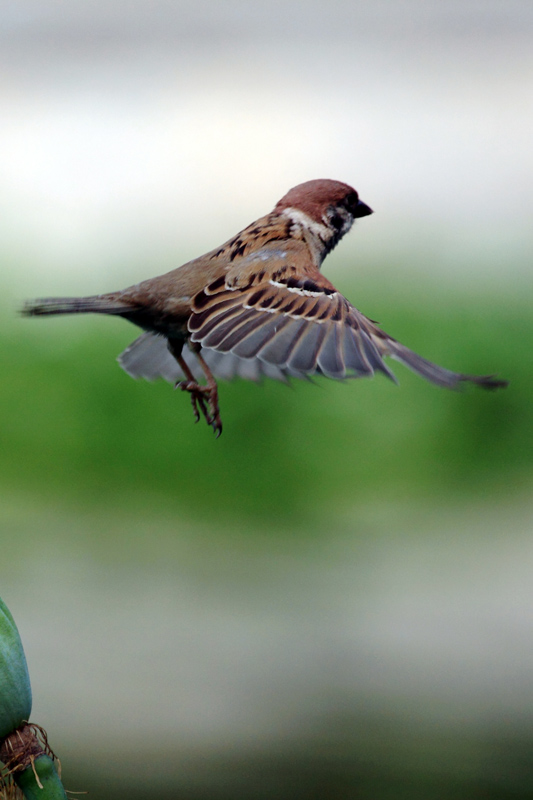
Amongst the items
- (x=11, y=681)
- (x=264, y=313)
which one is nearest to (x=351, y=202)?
(x=264, y=313)

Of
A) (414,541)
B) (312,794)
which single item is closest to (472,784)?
(312,794)

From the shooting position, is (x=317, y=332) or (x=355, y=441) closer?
(x=317, y=332)

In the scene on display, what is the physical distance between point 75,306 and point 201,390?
0.39 ft

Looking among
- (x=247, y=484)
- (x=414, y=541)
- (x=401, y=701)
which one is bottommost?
(x=401, y=701)

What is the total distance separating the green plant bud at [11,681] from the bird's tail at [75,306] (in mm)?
229

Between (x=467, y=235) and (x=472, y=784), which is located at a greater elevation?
(x=467, y=235)

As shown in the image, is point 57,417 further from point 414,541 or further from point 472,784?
point 472,784

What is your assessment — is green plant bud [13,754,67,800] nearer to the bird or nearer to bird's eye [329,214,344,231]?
the bird

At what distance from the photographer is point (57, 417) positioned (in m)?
1.56

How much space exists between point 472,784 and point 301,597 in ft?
1.66

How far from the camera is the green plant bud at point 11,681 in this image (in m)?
0.35

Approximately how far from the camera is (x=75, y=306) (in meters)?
0.57

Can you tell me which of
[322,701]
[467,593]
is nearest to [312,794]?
[322,701]

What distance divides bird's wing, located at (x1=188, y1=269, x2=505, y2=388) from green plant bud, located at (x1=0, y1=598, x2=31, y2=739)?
242mm
